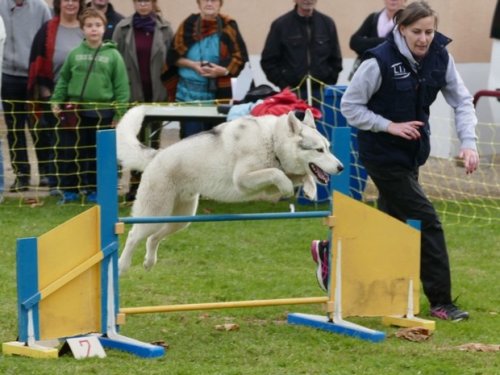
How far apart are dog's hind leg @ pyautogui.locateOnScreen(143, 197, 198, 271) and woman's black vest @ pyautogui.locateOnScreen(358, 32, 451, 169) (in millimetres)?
1108

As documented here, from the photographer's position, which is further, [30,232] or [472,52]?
[472,52]

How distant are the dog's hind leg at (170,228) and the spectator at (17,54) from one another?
4469 millimetres

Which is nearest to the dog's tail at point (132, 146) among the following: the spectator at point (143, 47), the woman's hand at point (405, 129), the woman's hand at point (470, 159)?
the woman's hand at point (405, 129)

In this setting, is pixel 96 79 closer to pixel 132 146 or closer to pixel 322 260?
pixel 132 146

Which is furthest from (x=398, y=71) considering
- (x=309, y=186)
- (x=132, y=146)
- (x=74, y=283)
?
(x=74, y=283)

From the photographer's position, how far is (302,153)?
664 centimetres

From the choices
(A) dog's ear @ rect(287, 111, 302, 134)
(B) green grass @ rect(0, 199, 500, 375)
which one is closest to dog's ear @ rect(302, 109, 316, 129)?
(A) dog's ear @ rect(287, 111, 302, 134)

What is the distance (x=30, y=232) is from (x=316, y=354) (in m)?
4.28

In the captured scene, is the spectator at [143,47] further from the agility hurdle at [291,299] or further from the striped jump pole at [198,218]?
the striped jump pole at [198,218]

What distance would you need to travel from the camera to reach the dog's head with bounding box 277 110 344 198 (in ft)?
21.7

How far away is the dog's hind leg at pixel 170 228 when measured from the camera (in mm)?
7266

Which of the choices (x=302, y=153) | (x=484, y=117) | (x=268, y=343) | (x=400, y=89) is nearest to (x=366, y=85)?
(x=400, y=89)

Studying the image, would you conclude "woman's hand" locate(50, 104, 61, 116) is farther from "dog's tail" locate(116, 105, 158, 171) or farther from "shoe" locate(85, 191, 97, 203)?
"dog's tail" locate(116, 105, 158, 171)

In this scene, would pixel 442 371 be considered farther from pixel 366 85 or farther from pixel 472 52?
pixel 472 52
